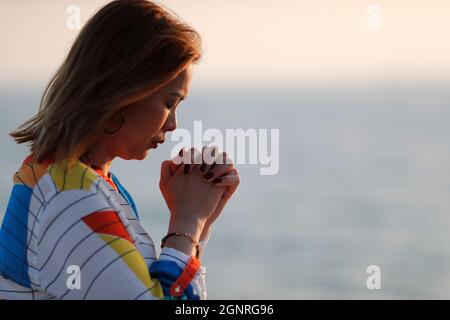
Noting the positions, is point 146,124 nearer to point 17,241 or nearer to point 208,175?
point 208,175

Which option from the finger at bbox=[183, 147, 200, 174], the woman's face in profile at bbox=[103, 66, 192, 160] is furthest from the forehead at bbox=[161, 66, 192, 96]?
the finger at bbox=[183, 147, 200, 174]

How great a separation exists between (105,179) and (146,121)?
0.17 m

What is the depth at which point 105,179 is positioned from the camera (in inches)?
84.7

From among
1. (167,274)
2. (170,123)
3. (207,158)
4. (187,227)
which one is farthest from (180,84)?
(167,274)

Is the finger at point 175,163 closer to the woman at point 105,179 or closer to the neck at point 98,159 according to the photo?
the woman at point 105,179

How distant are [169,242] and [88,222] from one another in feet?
0.83

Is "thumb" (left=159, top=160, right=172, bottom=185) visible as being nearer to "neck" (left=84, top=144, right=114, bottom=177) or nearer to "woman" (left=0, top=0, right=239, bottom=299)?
"woman" (left=0, top=0, right=239, bottom=299)

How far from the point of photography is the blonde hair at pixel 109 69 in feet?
6.84

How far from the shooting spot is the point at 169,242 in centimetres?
217

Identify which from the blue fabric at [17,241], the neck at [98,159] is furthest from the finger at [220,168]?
the blue fabric at [17,241]

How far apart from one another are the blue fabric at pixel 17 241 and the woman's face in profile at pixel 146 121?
0.25 metres

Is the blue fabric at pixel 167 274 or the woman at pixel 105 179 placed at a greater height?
the woman at pixel 105 179

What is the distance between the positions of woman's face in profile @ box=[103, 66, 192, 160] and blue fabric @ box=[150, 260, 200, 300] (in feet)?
0.94

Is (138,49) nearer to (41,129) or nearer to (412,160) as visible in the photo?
(41,129)
